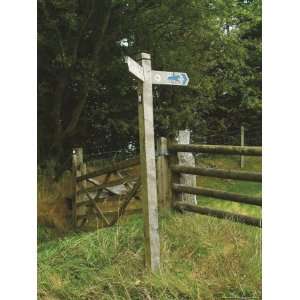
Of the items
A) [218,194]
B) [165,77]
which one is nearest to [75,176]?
[218,194]

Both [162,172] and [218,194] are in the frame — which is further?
[162,172]

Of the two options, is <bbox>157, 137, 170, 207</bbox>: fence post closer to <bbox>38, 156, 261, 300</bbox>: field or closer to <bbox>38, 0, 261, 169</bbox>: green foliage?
<bbox>38, 156, 261, 300</bbox>: field

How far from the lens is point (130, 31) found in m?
9.95

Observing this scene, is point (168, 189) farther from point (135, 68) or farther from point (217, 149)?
point (135, 68)

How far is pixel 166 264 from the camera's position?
3.79m

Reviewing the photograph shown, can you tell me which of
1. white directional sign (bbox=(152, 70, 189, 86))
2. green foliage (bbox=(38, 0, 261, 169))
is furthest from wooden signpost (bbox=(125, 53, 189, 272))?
green foliage (bbox=(38, 0, 261, 169))

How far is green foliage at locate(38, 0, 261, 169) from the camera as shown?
365 inches

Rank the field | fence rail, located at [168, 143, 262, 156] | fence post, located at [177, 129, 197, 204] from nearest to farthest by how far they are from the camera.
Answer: the field, fence rail, located at [168, 143, 262, 156], fence post, located at [177, 129, 197, 204]

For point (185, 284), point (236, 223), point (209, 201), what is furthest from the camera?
point (209, 201)

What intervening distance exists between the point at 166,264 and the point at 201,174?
1303 mm
